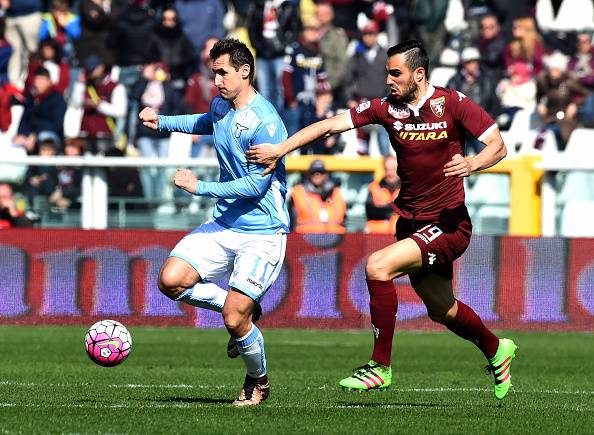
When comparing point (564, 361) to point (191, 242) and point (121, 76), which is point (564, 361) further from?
point (121, 76)

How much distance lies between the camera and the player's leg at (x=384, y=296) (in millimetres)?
9484

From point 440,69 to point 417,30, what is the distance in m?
1.34

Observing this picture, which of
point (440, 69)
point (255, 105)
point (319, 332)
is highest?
point (440, 69)

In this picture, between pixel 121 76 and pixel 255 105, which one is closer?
pixel 255 105

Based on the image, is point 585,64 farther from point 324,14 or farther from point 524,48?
point 324,14

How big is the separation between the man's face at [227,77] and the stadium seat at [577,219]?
357 inches

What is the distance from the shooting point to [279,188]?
32.2 feet

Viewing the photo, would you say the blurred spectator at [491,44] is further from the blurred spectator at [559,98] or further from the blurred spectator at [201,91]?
the blurred spectator at [201,91]

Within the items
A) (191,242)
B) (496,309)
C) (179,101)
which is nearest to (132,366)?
(191,242)

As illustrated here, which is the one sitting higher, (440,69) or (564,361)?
(440,69)

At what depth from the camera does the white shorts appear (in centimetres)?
967

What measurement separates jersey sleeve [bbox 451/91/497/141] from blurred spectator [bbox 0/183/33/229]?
9.28m

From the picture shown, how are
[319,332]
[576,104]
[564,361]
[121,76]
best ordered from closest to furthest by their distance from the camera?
[564,361] → [319,332] → [576,104] → [121,76]

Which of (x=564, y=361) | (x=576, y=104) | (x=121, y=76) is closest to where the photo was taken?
(x=564, y=361)
